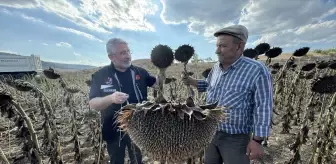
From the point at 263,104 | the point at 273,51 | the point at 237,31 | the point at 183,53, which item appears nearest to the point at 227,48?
the point at 237,31

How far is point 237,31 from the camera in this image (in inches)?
105

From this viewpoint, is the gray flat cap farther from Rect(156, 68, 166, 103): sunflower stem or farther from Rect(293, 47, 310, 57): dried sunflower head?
Rect(293, 47, 310, 57): dried sunflower head

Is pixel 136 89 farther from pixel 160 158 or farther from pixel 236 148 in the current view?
pixel 160 158

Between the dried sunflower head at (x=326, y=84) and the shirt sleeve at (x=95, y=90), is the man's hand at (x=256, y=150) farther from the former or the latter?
the shirt sleeve at (x=95, y=90)

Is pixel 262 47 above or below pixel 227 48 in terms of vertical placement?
above

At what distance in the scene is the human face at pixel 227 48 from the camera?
272cm

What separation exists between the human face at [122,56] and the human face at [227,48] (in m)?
1.46

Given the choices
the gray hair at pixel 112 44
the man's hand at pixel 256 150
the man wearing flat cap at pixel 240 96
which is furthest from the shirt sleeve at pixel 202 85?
the gray hair at pixel 112 44

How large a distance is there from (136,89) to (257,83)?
193cm

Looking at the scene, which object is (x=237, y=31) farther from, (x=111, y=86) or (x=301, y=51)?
(x=301, y=51)

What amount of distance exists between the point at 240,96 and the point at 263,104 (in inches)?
10.4

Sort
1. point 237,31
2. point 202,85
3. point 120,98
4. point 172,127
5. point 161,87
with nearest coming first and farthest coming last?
point 172,127 < point 161,87 < point 120,98 < point 237,31 < point 202,85

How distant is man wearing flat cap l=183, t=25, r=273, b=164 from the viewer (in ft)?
8.89

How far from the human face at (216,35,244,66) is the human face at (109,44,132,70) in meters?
1.46
